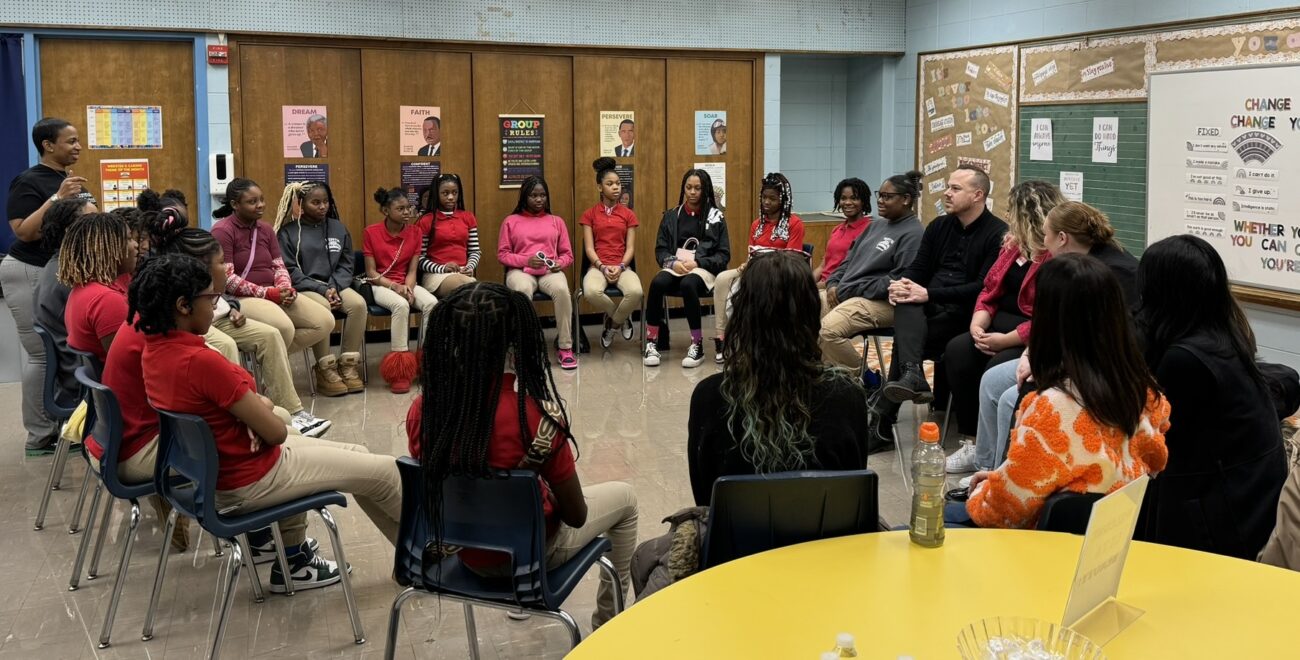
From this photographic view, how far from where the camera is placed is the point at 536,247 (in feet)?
25.4

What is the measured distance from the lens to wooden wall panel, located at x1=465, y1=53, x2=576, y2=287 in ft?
27.1

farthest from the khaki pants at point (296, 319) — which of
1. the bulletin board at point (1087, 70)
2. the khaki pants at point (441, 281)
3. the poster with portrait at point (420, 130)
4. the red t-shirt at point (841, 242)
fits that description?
the bulletin board at point (1087, 70)

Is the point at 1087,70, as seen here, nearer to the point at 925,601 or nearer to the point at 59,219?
the point at 59,219

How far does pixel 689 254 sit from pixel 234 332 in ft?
10.2

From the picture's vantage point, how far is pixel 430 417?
108 inches

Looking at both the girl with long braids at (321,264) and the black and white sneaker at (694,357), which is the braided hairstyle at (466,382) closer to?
the girl with long braids at (321,264)

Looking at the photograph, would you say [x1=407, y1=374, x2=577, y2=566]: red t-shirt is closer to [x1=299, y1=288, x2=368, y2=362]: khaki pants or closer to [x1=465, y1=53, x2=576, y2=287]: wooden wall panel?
[x1=299, y1=288, x2=368, y2=362]: khaki pants

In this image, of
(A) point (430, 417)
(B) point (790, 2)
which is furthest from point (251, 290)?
(B) point (790, 2)

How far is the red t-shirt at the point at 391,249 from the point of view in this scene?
7262mm

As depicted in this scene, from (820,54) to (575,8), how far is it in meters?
2.14

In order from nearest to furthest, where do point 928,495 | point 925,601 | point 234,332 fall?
point 925,601, point 928,495, point 234,332

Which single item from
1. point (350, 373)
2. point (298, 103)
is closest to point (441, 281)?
point (350, 373)

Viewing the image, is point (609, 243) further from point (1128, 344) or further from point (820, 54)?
point (1128, 344)

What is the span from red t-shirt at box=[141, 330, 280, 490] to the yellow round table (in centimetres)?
166
